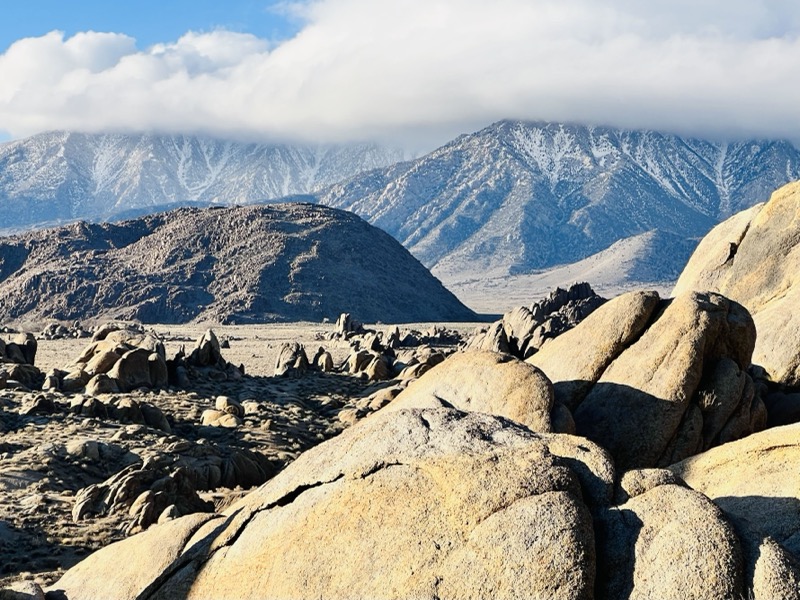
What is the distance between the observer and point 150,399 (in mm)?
39375

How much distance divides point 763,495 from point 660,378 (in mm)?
6836

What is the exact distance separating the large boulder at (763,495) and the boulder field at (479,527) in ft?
0.08

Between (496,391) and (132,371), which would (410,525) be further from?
(132,371)

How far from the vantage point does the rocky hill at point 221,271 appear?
130125 millimetres

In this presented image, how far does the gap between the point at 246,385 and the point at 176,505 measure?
26.9 meters

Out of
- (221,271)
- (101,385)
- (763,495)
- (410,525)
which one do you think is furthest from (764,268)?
(221,271)

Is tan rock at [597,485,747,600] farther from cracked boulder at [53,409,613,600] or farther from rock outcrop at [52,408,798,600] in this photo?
cracked boulder at [53,409,613,600]

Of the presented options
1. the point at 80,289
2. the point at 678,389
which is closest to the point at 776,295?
the point at 678,389

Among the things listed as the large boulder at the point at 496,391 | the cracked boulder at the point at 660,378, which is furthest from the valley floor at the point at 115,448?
the cracked boulder at the point at 660,378

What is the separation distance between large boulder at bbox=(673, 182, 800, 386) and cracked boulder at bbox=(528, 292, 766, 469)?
6.31 meters

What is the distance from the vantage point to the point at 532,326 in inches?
2267

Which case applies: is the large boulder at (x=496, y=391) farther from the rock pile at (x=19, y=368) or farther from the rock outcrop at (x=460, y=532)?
the rock pile at (x=19, y=368)

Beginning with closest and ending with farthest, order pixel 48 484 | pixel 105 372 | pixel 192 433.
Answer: pixel 48 484
pixel 192 433
pixel 105 372

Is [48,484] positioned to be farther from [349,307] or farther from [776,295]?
[349,307]
